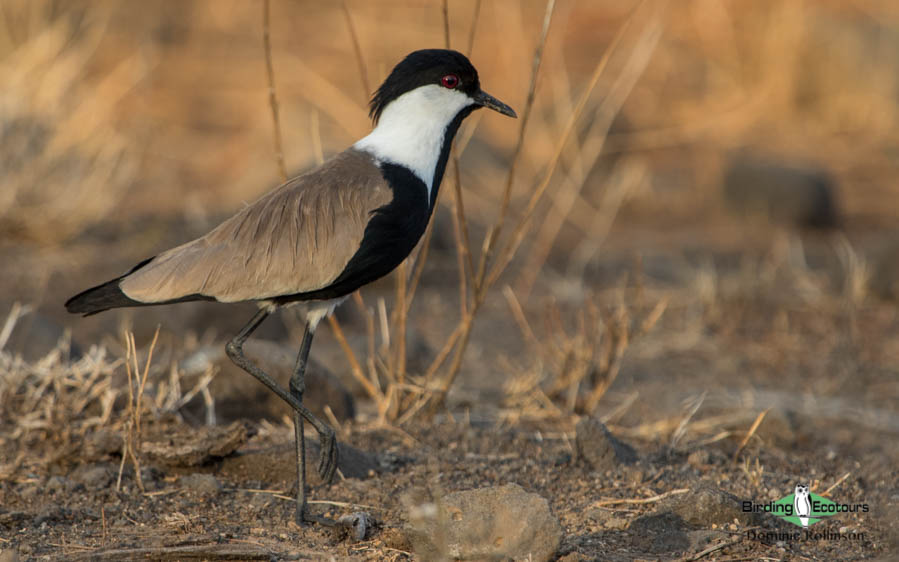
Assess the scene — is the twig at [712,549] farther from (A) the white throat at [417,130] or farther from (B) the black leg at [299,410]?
(A) the white throat at [417,130]

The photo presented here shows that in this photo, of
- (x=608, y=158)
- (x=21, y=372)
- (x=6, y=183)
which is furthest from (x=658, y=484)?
(x=608, y=158)

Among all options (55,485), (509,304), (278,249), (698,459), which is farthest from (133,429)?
(509,304)

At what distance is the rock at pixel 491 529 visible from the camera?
3.30 meters

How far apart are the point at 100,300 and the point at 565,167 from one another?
21.7 feet

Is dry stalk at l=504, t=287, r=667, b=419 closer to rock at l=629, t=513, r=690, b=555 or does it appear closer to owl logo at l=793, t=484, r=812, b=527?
owl logo at l=793, t=484, r=812, b=527

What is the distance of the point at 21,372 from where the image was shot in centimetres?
473

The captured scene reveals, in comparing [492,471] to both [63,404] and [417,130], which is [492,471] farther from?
[63,404]

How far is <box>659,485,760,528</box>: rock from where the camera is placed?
3.74m

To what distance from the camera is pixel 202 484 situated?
411cm

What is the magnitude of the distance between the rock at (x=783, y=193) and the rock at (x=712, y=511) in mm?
6107

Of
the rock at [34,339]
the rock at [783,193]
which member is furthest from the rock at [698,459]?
the rock at [783,193]

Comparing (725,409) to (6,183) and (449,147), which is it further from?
(6,183)

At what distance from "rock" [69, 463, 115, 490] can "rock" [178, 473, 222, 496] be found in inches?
11.7

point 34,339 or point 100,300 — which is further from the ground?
point 100,300
